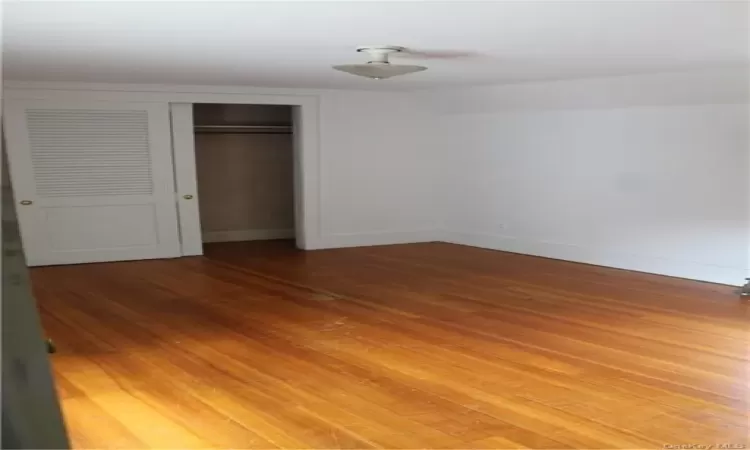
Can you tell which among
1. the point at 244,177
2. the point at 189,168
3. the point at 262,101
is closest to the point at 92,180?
the point at 189,168

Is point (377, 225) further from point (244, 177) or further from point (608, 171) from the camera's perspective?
point (608, 171)

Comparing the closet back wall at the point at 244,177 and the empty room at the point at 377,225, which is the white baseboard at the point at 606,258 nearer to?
the empty room at the point at 377,225

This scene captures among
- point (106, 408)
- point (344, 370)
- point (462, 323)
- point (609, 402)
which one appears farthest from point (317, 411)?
point (462, 323)

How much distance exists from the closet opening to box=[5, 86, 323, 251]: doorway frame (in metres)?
0.59

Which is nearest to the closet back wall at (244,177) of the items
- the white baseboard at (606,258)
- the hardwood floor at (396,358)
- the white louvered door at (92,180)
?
the white louvered door at (92,180)

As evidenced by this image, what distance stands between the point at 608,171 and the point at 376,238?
2.96 meters

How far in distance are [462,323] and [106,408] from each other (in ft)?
8.35

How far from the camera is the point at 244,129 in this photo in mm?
8562

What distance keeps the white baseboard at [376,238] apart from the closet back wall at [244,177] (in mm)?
1205

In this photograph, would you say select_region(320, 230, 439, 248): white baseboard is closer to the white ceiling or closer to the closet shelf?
the closet shelf

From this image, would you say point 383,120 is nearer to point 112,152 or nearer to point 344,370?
point 112,152

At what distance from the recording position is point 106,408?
3.30 m

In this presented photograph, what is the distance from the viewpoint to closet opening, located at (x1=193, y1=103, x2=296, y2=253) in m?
8.51

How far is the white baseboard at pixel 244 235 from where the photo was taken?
865cm
